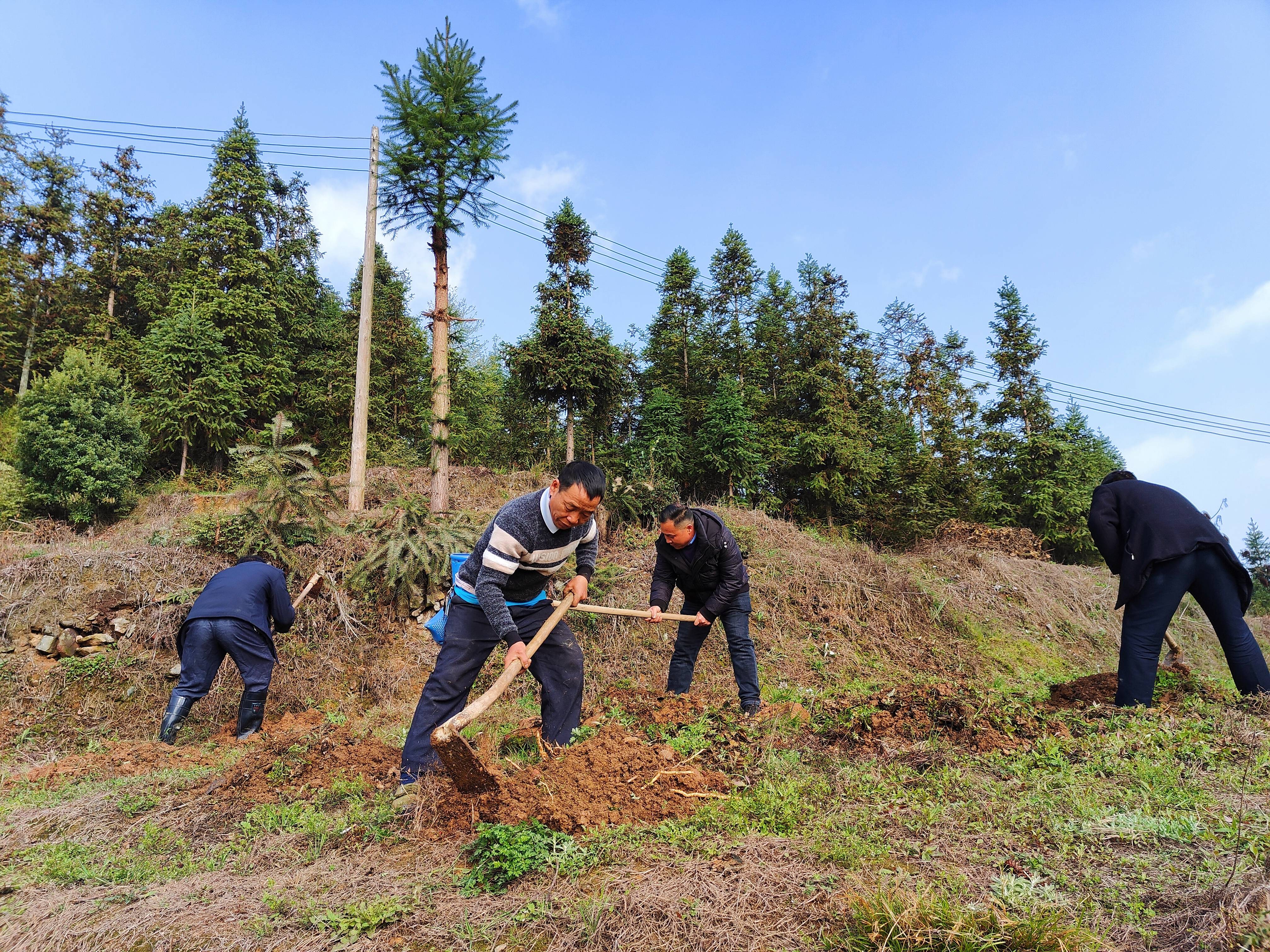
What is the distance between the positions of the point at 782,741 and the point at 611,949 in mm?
2181

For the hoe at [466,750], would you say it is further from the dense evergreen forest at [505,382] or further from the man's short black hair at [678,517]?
the dense evergreen forest at [505,382]

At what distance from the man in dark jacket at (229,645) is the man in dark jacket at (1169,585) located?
6.73 m

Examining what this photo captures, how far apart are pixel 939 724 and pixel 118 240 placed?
96.9ft

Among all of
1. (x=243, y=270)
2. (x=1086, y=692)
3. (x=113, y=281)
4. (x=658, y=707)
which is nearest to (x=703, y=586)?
(x=658, y=707)

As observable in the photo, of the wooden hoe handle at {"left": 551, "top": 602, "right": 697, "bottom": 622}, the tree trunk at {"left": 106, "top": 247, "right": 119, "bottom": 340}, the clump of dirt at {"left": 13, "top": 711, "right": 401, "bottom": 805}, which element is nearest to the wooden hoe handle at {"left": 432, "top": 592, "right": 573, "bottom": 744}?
the wooden hoe handle at {"left": 551, "top": 602, "right": 697, "bottom": 622}

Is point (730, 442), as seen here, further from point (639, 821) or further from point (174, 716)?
point (639, 821)

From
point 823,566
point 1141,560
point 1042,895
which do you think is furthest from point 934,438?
point 1042,895

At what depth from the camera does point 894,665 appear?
8.77 m

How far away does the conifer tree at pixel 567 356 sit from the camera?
582 inches

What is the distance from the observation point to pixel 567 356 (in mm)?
14836

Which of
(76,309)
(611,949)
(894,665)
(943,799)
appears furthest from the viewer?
(76,309)

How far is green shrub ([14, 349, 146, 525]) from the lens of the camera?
1260cm

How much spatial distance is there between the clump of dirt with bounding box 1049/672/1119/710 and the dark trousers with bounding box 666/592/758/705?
7.51ft

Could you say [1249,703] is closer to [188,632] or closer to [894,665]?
[894,665]
